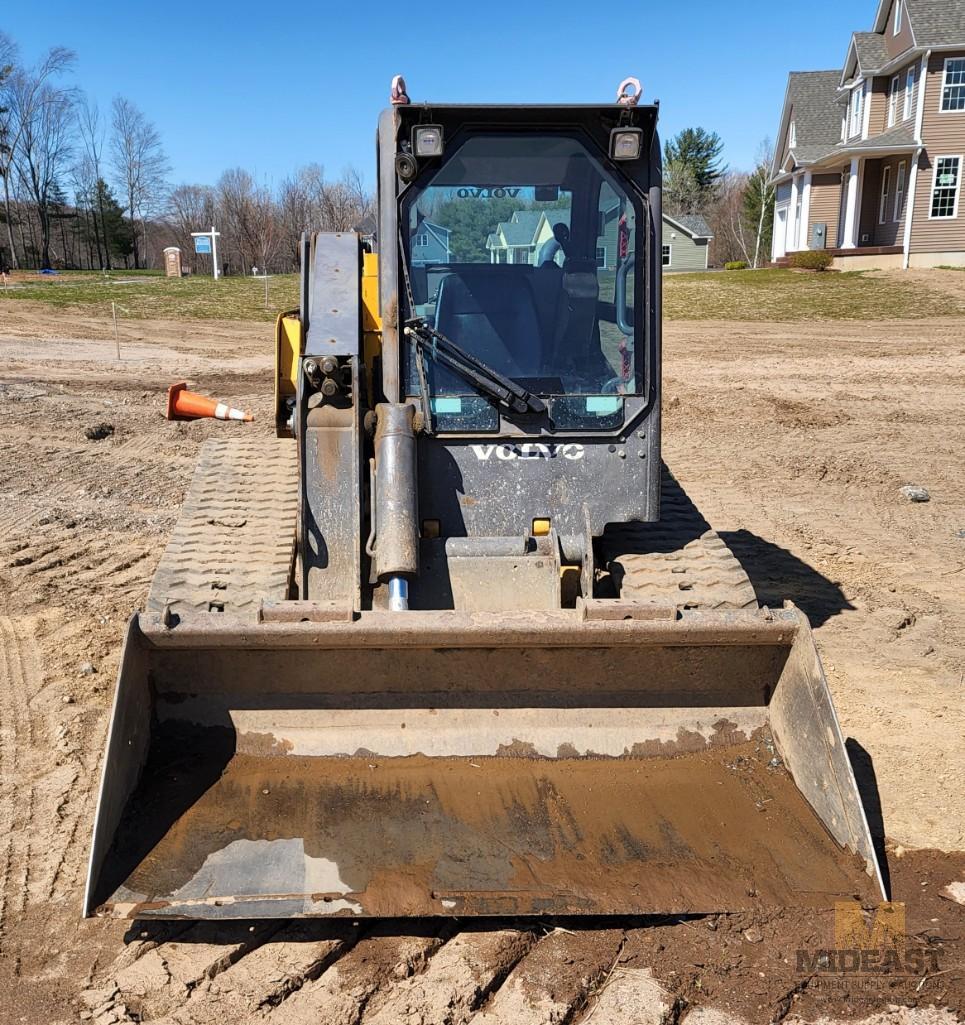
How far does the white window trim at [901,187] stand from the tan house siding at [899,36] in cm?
341

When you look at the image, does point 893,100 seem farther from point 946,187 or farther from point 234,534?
point 234,534

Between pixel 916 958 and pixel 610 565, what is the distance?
6.51 ft

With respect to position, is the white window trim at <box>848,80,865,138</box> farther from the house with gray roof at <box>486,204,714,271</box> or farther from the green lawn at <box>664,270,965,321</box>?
the house with gray roof at <box>486,204,714,271</box>

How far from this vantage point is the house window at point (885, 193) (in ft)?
107

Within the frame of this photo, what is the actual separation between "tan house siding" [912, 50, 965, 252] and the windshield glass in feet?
97.5

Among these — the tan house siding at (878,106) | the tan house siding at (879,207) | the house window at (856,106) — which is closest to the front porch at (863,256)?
the tan house siding at (879,207)

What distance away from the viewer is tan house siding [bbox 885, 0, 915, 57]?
1189 inches

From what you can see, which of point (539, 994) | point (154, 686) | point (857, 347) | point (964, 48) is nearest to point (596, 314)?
point (154, 686)

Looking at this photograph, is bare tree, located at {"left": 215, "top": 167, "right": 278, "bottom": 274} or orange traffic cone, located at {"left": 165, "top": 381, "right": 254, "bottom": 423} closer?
orange traffic cone, located at {"left": 165, "top": 381, "right": 254, "bottom": 423}

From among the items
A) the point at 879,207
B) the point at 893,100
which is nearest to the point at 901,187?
the point at 879,207

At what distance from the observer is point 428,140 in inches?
164

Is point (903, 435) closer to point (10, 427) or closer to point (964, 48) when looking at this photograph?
point (10, 427)

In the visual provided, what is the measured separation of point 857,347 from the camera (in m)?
19.0

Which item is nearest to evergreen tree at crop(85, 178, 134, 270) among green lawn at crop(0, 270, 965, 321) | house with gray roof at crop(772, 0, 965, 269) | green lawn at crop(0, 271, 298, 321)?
green lawn at crop(0, 271, 298, 321)
